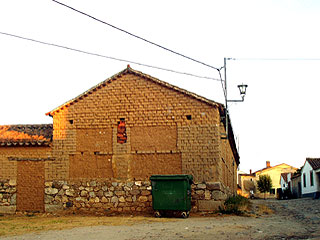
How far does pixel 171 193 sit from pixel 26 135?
8626mm

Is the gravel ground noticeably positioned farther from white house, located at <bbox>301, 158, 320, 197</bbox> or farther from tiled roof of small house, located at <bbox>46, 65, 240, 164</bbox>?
white house, located at <bbox>301, 158, 320, 197</bbox>

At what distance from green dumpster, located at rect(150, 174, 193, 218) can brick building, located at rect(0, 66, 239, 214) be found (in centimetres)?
206

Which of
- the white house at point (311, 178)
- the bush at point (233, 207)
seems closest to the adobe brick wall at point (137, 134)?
the bush at point (233, 207)

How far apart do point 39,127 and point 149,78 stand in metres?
6.74

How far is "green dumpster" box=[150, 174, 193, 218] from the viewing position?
15570mm

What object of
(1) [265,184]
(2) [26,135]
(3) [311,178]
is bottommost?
(1) [265,184]

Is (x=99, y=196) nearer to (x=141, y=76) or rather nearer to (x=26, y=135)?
(x=26, y=135)

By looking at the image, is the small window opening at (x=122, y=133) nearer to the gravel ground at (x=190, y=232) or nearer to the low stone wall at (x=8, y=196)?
the low stone wall at (x=8, y=196)

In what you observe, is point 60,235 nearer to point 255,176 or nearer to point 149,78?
point 149,78

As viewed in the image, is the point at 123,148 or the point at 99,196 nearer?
the point at 99,196

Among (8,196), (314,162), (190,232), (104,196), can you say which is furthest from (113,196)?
(314,162)

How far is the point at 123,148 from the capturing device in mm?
18703

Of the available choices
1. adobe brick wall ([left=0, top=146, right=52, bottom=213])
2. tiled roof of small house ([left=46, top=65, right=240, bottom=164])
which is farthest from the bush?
adobe brick wall ([left=0, top=146, right=52, bottom=213])

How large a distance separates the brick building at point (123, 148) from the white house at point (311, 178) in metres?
21.6
